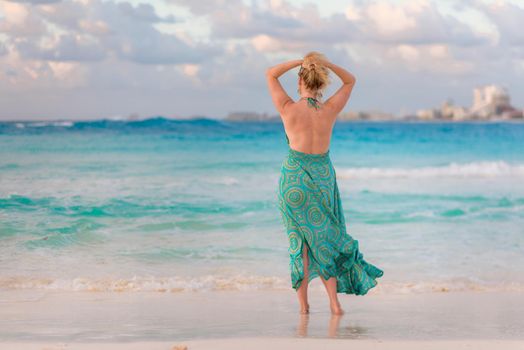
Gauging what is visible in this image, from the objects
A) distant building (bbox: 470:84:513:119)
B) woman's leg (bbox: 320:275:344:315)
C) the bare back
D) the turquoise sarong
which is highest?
distant building (bbox: 470:84:513:119)

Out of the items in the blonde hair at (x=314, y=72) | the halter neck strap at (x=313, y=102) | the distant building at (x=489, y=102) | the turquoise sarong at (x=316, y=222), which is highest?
the distant building at (x=489, y=102)

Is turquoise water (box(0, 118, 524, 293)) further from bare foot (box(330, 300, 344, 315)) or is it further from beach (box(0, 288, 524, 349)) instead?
Answer: bare foot (box(330, 300, 344, 315))

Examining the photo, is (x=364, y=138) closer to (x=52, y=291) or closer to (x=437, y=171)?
(x=437, y=171)

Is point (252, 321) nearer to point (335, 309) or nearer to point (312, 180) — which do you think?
point (335, 309)

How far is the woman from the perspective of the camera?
476 centimetres

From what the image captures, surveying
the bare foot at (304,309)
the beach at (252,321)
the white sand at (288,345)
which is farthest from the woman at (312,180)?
the white sand at (288,345)

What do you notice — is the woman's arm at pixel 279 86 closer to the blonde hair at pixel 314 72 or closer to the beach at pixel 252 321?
the blonde hair at pixel 314 72

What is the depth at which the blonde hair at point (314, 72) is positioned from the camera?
472 centimetres

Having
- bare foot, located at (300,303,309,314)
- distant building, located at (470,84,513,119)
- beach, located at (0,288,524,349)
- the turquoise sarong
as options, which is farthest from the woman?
distant building, located at (470,84,513,119)

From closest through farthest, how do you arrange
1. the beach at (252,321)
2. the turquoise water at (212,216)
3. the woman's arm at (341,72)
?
the beach at (252,321), the woman's arm at (341,72), the turquoise water at (212,216)

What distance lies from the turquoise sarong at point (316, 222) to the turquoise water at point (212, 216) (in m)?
1.43

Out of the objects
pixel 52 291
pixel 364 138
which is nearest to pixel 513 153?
pixel 364 138

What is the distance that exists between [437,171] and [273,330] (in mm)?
14955

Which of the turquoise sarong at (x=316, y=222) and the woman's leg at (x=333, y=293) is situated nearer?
the turquoise sarong at (x=316, y=222)
